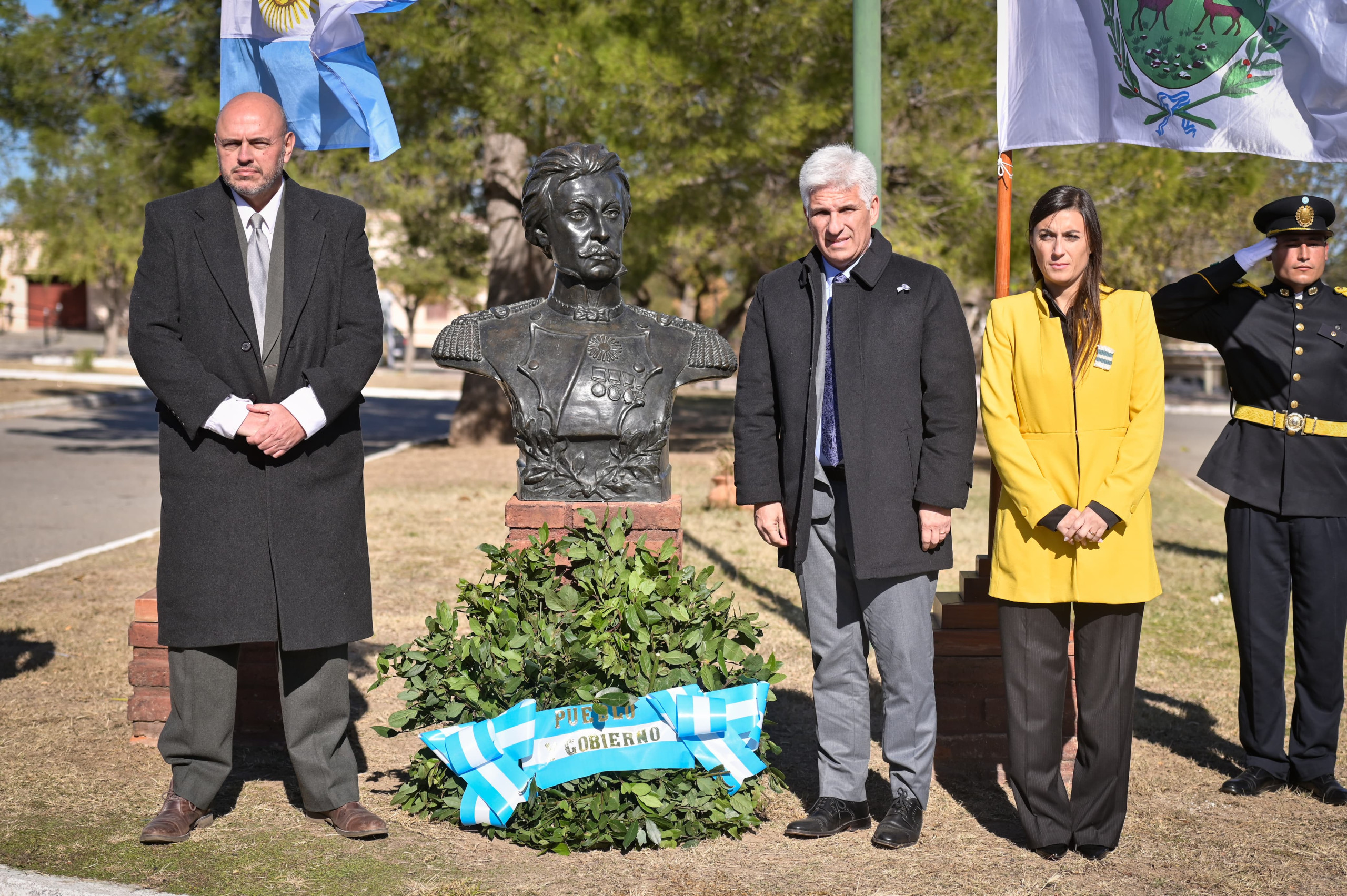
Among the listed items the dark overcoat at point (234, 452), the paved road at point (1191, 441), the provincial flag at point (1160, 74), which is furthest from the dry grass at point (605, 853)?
the paved road at point (1191, 441)

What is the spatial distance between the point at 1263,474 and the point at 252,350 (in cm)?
347

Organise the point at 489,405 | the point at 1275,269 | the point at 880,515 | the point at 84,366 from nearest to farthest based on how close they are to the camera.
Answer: the point at 880,515 → the point at 1275,269 → the point at 489,405 → the point at 84,366

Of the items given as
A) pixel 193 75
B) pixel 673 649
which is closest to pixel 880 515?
pixel 673 649

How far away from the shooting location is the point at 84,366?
2933 centimetres

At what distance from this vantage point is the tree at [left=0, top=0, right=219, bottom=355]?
39.1 feet

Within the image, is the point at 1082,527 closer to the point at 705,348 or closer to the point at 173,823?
the point at 705,348

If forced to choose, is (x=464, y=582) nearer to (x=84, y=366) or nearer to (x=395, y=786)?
Answer: (x=395, y=786)

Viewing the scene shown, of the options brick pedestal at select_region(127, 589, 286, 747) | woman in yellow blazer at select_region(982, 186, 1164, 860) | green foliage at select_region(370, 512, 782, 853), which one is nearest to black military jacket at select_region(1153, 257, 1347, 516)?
woman in yellow blazer at select_region(982, 186, 1164, 860)

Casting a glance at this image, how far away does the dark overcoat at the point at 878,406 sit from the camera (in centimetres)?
362

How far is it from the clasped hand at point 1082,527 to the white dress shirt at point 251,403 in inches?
88.0

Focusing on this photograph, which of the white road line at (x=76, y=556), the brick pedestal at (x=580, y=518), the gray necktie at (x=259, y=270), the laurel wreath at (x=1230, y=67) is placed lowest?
the white road line at (x=76, y=556)

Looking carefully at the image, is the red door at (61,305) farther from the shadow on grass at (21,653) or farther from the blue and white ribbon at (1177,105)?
the blue and white ribbon at (1177,105)

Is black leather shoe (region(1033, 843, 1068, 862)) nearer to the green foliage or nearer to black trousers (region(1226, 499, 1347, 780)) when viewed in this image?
the green foliage

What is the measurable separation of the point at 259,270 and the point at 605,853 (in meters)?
2.11
